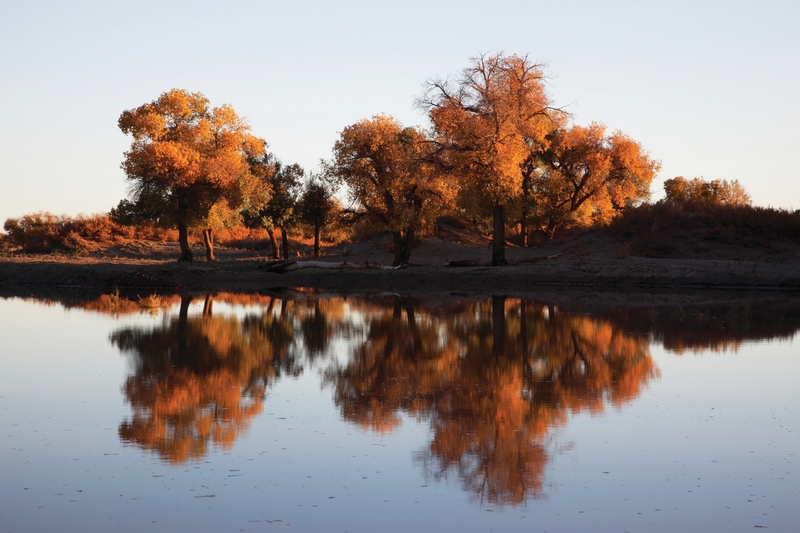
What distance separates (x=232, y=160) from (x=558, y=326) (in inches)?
1024

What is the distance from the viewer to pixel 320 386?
36.8 feet

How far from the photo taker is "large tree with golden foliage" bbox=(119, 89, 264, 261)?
125ft

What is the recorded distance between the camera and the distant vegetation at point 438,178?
35344 millimetres

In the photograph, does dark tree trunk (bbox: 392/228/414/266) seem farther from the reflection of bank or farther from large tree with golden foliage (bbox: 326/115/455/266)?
the reflection of bank

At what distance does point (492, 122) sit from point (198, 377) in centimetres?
2554

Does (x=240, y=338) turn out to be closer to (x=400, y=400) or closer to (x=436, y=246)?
(x=400, y=400)

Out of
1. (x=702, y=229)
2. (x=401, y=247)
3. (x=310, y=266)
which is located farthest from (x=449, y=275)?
(x=702, y=229)

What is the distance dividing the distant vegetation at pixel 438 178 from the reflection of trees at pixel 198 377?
1833cm

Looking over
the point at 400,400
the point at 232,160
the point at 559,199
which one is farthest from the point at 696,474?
the point at 559,199

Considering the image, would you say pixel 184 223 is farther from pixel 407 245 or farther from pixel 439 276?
pixel 439 276

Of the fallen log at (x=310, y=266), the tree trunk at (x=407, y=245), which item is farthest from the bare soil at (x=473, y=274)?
the tree trunk at (x=407, y=245)

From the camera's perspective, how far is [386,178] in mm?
38000

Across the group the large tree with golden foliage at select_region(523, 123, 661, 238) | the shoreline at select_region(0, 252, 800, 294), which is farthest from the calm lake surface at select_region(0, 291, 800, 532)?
the large tree with golden foliage at select_region(523, 123, 661, 238)

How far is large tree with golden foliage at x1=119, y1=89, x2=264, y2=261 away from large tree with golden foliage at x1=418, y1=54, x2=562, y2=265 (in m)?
10.8
